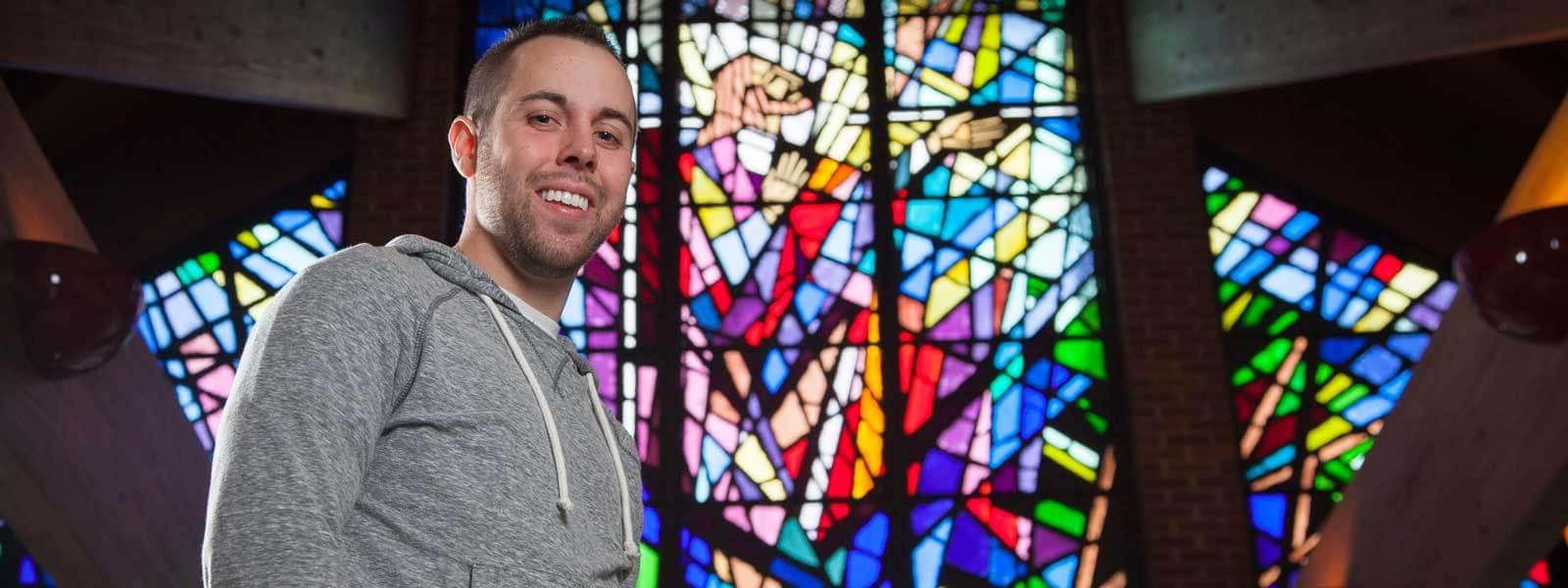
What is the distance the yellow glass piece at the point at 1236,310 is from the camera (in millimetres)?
5164

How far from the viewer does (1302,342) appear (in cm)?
513

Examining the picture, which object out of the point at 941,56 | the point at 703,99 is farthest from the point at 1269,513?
the point at 703,99

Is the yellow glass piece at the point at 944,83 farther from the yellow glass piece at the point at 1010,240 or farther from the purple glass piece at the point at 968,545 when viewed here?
the purple glass piece at the point at 968,545

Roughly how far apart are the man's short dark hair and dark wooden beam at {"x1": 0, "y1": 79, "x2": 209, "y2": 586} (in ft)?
7.07

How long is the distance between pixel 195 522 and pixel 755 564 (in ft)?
6.56

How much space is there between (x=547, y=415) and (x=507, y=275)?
6.0 inches

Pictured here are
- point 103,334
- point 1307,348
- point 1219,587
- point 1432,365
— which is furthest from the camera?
point 1307,348

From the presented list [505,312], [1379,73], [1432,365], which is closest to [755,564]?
[1432,365]

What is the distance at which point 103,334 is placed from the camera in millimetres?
3088

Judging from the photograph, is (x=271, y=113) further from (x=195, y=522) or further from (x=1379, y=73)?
(x=1379, y=73)

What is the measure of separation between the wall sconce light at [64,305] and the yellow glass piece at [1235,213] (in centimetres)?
380

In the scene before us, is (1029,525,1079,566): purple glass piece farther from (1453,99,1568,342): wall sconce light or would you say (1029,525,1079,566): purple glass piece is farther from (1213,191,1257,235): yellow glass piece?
(1453,99,1568,342): wall sconce light

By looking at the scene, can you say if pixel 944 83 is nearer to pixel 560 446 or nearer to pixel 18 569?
pixel 18 569

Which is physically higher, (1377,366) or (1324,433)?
(1377,366)
